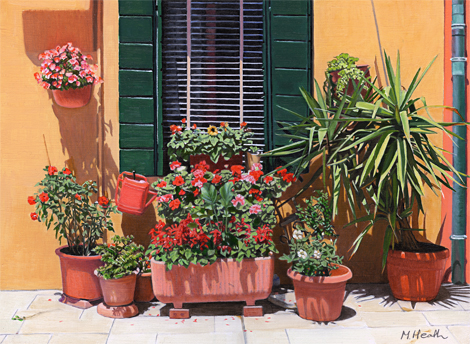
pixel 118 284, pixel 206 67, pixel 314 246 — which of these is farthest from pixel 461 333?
pixel 206 67

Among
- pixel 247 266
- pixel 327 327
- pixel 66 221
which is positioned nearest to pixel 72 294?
pixel 66 221

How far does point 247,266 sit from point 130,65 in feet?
6.21

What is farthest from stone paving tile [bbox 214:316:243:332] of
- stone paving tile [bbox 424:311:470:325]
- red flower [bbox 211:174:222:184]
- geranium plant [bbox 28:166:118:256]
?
stone paving tile [bbox 424:311:470:325]

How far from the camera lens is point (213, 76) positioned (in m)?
4.32

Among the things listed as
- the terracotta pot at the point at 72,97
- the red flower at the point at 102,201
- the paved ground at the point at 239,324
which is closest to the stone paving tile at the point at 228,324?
the paved ground at the point at 239,324

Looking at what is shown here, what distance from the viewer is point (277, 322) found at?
361 cm

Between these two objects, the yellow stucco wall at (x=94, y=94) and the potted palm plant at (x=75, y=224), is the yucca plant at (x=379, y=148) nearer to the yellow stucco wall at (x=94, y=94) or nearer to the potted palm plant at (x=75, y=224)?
the yellow stucco wall at (x=94, y=94)

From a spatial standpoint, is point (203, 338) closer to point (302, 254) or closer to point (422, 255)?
point (302, 254)

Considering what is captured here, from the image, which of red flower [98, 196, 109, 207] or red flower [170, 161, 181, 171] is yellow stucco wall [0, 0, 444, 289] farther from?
red flower [170, 161, 181, 171]

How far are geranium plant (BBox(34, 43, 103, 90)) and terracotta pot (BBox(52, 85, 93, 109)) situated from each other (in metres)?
0.05

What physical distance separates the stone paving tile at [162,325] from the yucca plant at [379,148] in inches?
49.7

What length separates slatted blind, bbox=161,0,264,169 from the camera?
4301mm

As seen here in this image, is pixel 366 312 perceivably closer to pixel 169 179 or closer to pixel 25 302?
pixel 169 179

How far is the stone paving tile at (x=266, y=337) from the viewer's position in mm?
3297
